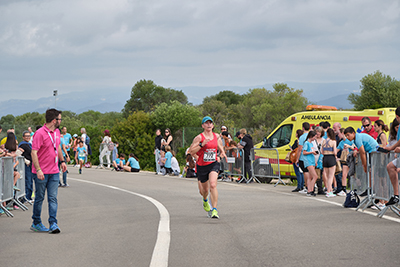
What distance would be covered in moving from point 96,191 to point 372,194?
867 centimetres

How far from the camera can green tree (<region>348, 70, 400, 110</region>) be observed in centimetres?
5219

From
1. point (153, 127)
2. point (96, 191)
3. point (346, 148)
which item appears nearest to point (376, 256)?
point (346, 148)

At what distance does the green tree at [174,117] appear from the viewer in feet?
125

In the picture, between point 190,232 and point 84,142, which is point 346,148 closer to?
point 190,232

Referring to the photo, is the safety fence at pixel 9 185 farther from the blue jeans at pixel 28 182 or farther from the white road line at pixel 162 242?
the white road line at pixel 162 242

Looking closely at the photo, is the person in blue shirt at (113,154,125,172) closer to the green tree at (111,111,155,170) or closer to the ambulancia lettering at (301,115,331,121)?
the green tree at (111,111,155,170)

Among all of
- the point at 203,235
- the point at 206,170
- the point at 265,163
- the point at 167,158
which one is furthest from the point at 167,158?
the point at 203,235

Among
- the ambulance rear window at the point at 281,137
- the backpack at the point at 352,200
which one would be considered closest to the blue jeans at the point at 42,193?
the backpack at the point at 352,200

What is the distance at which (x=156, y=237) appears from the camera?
7.77m

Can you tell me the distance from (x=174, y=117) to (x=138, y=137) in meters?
4.10

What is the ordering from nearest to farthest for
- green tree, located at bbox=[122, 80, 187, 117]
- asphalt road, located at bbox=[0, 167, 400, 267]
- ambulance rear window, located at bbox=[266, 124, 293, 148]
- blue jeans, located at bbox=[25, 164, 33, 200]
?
asphalt road, located at bbox=[0, 167, 400, 267] → blue jeans, located at bbox=[25, 164, 33, 200] → ambulance rear window, located at bbox=[266, 124, 293, 148] → green tree, located at bbox=[122, 80, 187, 117]

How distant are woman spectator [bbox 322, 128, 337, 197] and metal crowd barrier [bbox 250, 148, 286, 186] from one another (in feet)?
13.8

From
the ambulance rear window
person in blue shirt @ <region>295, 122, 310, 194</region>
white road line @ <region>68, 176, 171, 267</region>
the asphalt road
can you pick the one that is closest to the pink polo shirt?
the asphalt road

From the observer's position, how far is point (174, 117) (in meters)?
38.7
